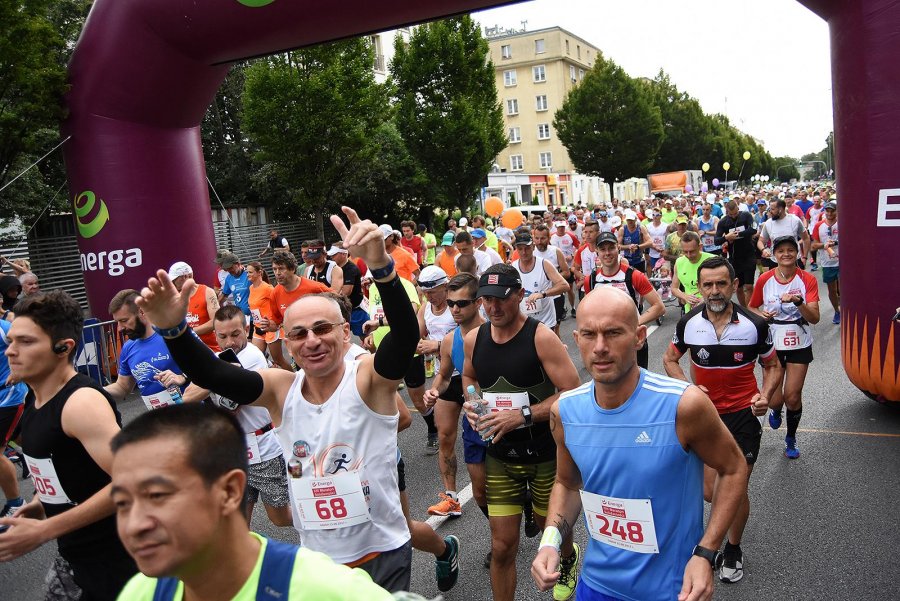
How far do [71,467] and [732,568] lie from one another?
3478 millimetres

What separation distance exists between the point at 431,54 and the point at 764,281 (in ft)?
94.4

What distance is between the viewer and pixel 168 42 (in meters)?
10.1

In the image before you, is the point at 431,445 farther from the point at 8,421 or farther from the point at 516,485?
the point at 8,421

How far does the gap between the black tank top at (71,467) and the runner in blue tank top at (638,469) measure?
1713mm

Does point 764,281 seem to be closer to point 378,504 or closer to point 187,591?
point 378,504

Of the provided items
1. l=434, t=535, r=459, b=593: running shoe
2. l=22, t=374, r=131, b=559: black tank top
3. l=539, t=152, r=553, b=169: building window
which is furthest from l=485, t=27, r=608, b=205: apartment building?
l=22, t=374, r=131, b=559: black tank top

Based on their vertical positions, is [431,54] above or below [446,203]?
above

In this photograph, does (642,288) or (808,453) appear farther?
(642,288)

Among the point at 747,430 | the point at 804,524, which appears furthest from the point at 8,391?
the point at 804,524

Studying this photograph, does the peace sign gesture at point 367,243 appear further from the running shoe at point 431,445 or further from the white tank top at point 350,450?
the running shoe at point 431,445

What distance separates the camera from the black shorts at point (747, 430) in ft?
15.2

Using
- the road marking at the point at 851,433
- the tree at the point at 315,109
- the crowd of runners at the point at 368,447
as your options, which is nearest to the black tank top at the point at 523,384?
the crowd of runners at the point at 368,447

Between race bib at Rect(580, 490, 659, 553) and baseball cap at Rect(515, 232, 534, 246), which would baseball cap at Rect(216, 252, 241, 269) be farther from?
race bib at Rect(580, 490, 659, 553)

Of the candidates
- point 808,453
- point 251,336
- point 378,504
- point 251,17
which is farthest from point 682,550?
point 251,17
